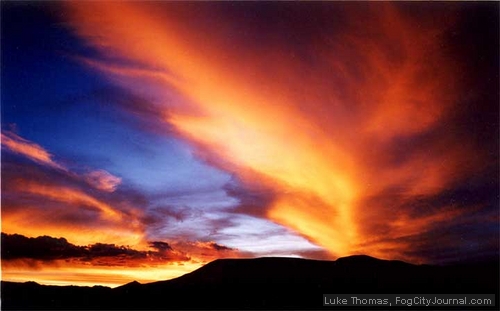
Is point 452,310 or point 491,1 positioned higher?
point 491,1

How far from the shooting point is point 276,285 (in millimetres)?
34156

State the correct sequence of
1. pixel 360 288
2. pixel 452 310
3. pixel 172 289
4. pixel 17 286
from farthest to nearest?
pixel 172 289 → pixel 360 288 → pixel 17 286 → pixel 452 310

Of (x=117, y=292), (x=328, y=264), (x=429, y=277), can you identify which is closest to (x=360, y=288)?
(x=429, y=277)

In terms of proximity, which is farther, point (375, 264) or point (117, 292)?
point (375, 264)

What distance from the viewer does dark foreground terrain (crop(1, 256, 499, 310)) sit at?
26.5 meters

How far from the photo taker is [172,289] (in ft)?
123

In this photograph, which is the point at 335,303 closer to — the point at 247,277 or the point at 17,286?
the point at 17,286

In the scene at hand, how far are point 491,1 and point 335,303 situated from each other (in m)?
10.9

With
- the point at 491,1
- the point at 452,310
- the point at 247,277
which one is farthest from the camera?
the point at 247,277

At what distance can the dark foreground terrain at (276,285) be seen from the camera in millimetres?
26516

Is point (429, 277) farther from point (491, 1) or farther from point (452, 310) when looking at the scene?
point (491, 1)

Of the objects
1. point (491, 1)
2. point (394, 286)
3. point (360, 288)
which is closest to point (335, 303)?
point (491, 1)

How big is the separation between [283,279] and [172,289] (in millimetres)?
12367

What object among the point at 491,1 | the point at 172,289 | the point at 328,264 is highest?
the point at 491,1
